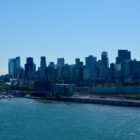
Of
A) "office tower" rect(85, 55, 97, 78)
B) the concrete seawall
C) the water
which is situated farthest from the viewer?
"office tower" rect(85, 55, 97, 78)

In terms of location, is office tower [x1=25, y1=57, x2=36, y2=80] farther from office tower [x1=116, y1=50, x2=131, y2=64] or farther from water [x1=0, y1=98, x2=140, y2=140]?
water [x1=0, y1=98, x2=140, y2=140]

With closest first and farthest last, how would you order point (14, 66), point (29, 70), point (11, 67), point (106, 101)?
1. point (106, 101)
2. point (29, 70)
3. point (14, 66)
4. point (11, 67)

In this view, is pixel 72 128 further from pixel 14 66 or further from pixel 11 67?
pixel 11 67

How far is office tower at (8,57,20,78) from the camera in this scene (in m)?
126

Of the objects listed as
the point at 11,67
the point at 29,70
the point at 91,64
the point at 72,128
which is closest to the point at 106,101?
the point at 72,128

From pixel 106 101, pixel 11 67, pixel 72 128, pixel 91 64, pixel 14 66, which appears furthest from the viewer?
pixel 11 67

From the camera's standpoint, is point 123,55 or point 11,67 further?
point 11,67

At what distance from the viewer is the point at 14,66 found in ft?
426

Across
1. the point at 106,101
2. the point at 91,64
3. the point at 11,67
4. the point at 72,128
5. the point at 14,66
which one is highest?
the point at 14,66

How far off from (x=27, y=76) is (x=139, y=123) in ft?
286

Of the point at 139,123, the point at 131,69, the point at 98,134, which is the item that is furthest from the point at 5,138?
the point at 131,69

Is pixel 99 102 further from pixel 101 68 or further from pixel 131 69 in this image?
pixel 101 68

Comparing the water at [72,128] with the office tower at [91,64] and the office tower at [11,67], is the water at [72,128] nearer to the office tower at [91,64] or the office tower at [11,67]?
the office tower at [91,64]

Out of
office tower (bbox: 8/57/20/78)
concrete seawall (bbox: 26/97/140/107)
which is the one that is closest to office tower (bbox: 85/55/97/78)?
office tower (bbox: 8/57/20/78)
